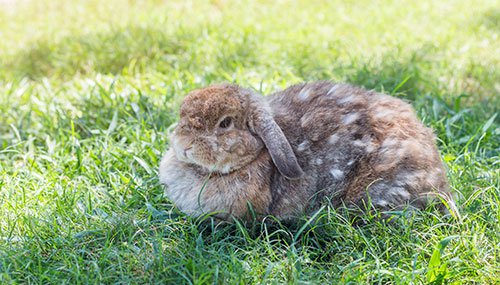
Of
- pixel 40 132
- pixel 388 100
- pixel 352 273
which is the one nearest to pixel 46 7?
pixel 40 132

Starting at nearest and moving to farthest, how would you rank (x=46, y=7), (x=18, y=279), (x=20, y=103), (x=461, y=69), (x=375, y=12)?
(x=18, y=279) < (x=20, y=103) < (x=461, y=69) < (x=375, y=12) < (x=46, y=7)

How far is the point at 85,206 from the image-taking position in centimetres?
347

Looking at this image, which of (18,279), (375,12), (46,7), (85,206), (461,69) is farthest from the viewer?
(46,7)

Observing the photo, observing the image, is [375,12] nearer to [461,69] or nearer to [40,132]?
[461,69]

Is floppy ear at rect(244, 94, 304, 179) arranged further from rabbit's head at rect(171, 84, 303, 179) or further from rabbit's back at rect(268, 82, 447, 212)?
rabbit's back at rect(268, 82, 447, 212)

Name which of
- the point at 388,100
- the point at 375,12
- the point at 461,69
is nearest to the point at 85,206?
the point at 388,100

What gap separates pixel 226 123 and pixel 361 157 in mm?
740

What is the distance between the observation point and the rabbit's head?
10.6ft

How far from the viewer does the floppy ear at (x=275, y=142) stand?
10.6ft

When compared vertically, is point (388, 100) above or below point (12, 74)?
above

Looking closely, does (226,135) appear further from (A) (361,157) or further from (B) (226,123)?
(A) (361,157)

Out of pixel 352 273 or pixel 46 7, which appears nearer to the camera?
pixel 352 273

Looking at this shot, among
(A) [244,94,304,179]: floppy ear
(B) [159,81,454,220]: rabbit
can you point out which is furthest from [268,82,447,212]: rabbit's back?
(A) [244,94,304,179]: floppy ear

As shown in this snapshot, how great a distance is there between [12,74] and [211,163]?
3127 millimetres
